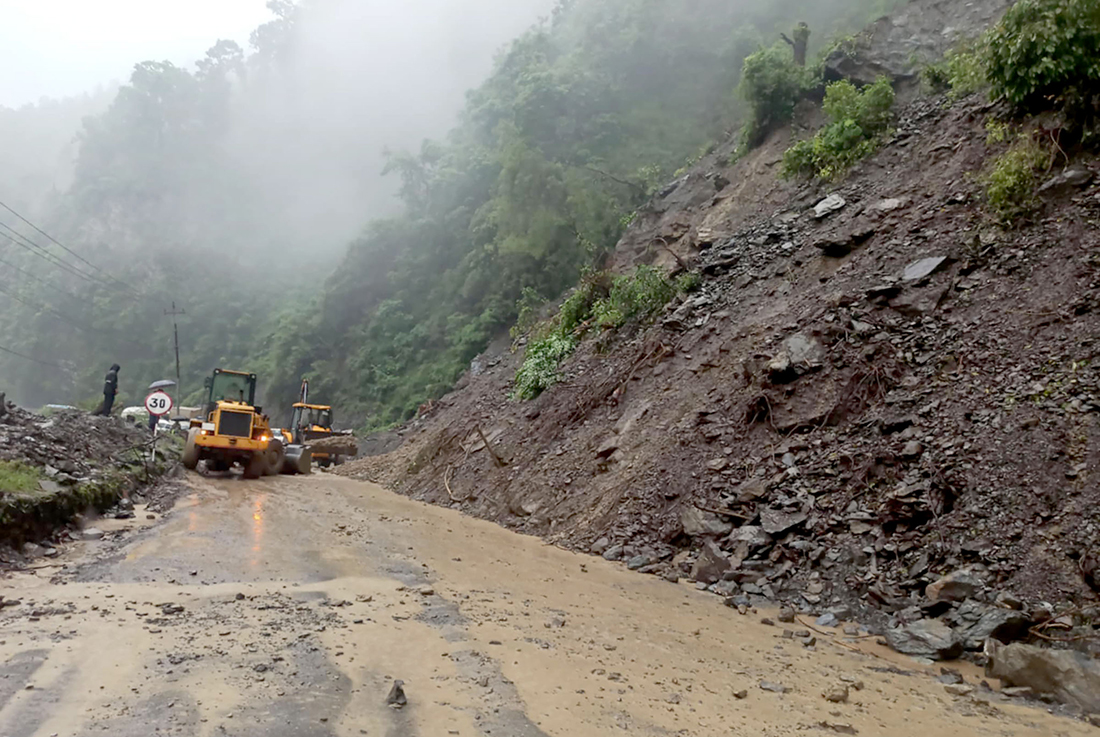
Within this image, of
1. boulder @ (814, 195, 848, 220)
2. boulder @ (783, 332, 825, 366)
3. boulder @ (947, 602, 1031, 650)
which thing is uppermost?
boulder @ (814, 195, 848, 220)

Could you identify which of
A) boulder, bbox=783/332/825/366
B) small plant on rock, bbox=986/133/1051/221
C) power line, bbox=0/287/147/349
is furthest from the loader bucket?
power line, bbox=0/287/147/349

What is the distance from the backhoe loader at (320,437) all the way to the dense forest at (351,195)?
472cm

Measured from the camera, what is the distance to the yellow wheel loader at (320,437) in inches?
1110

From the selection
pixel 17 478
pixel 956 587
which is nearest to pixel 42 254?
pixel 17 478

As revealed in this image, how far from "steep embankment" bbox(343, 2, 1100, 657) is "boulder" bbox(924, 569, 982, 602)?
0.04 metres

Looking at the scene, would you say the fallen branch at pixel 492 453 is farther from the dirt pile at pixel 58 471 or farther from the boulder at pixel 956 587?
the boulder at pixel 956 587

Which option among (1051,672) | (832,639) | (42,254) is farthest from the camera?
(42,254)

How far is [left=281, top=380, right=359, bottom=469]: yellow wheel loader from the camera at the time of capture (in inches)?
1110

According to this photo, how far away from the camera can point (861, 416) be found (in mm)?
9180

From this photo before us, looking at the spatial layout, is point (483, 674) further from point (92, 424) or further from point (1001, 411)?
point (92, 424)

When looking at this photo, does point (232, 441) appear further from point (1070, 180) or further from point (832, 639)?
point (1070, 180)

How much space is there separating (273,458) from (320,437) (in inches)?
414

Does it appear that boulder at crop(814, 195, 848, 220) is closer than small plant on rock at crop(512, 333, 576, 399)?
Yes

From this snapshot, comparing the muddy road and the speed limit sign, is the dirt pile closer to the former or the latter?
the muddy road
